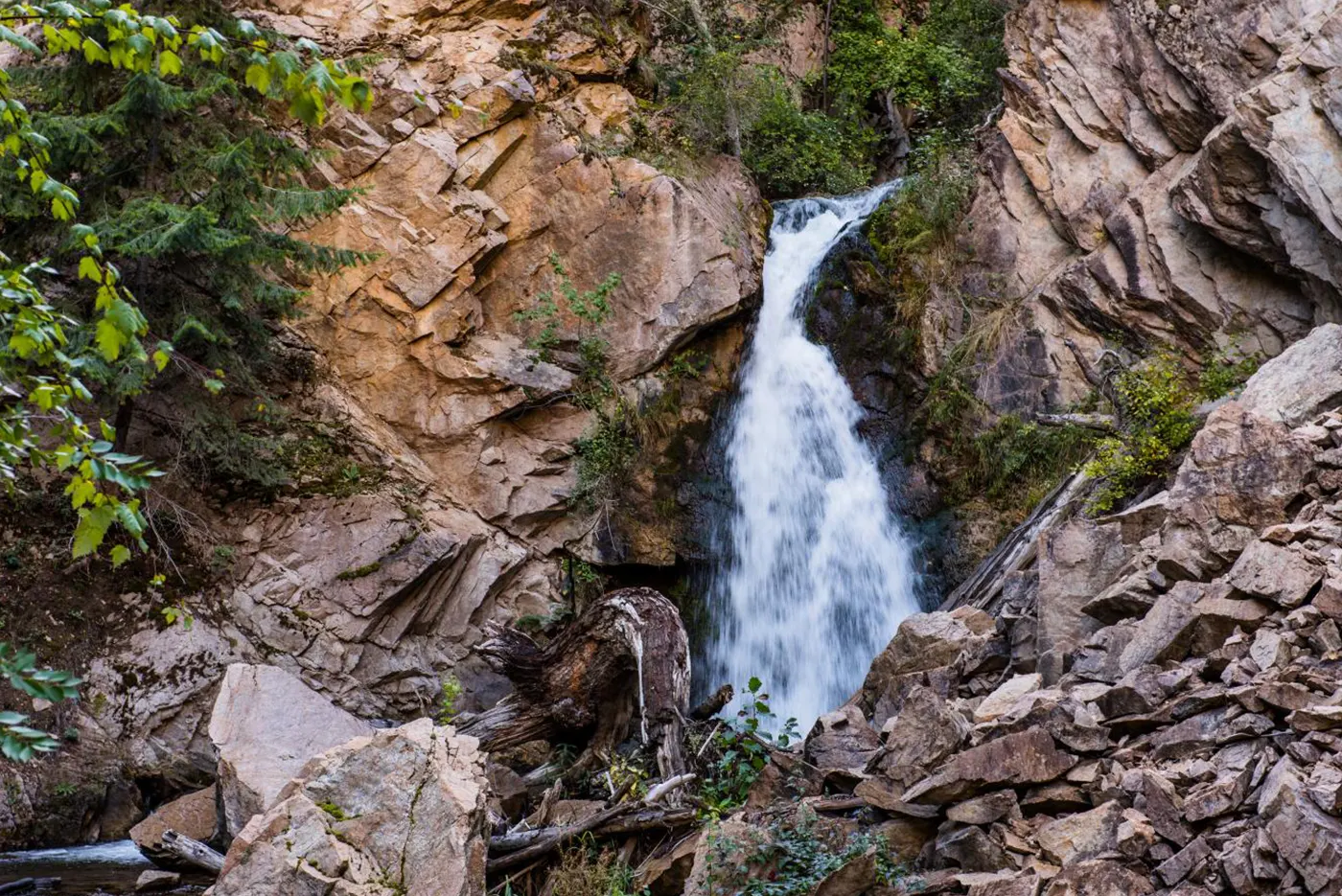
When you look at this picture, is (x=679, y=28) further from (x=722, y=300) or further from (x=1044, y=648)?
(x=1044, y=648)

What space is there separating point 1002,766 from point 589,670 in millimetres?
4765

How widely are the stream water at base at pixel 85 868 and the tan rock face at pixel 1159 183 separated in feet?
33.0

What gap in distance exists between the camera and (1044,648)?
23.7 feet

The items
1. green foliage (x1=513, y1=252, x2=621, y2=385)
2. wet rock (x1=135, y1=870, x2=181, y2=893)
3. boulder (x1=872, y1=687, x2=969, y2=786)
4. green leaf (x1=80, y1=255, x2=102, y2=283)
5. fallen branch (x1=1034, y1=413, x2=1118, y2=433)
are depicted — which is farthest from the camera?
green foliage (x1=513, y1=252, x2=621, y2=385)

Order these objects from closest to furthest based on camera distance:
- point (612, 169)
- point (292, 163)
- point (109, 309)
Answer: point (109, 309) → point (292, 163) → point (612, 169)

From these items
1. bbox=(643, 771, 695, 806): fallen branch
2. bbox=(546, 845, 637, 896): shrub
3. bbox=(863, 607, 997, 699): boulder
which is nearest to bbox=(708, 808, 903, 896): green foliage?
bbox=(546, 845, 637, 896): shrub

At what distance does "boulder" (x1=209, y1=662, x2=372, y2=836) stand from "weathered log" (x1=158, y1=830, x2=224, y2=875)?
0.35 m

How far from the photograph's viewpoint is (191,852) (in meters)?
7.41

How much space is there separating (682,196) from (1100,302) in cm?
535

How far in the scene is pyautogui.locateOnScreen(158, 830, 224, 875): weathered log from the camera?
7324 millimetres

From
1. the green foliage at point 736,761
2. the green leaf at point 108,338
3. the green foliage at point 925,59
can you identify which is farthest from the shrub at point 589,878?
the green foliage at point 925,59

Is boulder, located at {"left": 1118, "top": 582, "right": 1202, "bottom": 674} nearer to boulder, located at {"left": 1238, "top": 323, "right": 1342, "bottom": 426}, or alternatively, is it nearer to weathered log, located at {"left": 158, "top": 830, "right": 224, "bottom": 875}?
boulder, located at {"left": 1238, "top": 323, "right": 1342, "bottom": 426}

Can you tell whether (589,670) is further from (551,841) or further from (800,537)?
(800,537)

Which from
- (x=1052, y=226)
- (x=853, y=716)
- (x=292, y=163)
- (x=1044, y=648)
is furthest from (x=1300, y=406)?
(x=292, y=163)
